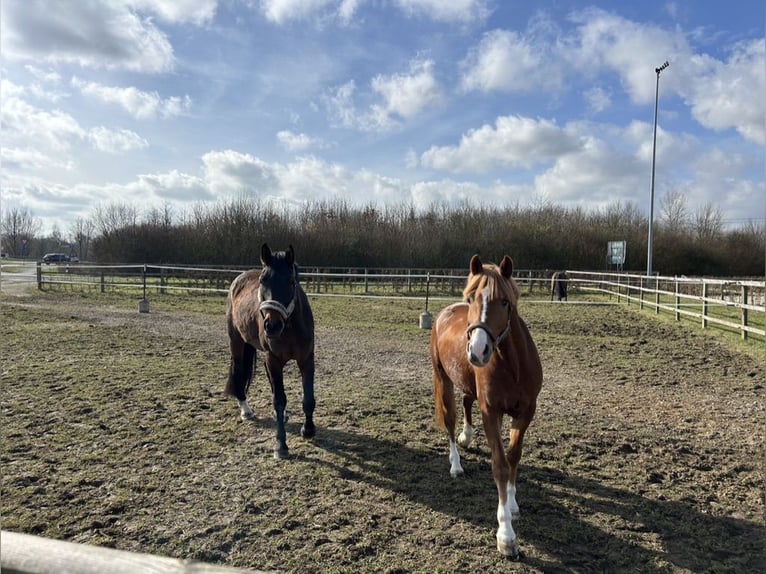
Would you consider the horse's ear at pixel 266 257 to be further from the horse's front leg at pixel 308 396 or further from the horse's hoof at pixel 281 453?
the horse's hoof at pixel 281 453

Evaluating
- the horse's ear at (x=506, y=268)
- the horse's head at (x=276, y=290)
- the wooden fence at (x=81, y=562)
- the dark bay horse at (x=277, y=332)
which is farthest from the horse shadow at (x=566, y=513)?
the wooden fence at (x=81, y=562)

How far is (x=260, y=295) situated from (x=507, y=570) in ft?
8.67

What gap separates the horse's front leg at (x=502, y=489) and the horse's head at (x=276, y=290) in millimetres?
1777

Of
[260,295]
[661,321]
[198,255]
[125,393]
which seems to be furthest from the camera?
[198,255]

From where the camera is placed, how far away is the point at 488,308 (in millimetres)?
2613

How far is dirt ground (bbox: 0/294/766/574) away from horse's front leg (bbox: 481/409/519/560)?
83 millimetres

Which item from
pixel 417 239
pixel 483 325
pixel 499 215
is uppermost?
pixel 499 215

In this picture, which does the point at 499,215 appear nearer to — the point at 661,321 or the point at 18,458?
the point at 661,321

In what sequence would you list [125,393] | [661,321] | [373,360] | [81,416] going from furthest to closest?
1. [661,321]
2. [373,360]
3. [125,393]
4. [81,416]

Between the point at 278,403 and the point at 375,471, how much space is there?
102 centimetres

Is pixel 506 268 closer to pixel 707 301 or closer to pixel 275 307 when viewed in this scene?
pixel 275 307

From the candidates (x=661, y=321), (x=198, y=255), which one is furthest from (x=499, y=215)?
(x=661, y=321)

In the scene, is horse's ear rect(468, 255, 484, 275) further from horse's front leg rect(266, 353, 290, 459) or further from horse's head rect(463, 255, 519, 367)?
horse's front leg rect(266, 353, 290, 459)

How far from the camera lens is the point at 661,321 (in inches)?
463
